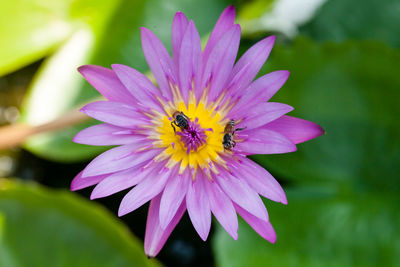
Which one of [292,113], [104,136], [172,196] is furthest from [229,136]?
[292,113]

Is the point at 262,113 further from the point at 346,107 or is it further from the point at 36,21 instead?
the point at 36,21

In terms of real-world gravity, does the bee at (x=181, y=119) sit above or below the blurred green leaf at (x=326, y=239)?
above

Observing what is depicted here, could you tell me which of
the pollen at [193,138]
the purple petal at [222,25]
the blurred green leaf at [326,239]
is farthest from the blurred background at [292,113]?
the purple petal at [222,25]

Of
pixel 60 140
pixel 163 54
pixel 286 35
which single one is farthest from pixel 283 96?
pixel 60 140

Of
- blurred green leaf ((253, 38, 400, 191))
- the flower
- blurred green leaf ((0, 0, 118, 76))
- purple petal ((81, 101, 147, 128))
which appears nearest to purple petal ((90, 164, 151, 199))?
the flower

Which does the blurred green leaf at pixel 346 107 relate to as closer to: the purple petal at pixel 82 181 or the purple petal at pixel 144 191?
the purple petal at pixel 144 191
